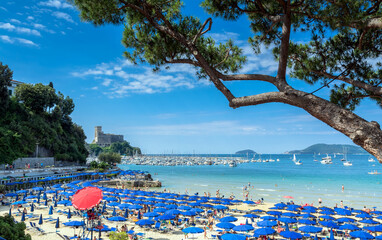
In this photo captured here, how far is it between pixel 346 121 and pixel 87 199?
25.9 ft

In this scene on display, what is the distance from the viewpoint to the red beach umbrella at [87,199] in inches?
334

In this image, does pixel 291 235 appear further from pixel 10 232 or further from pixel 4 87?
pixel 4 87

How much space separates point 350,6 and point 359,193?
4455 centimetres

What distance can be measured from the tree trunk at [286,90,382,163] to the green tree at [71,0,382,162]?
0.05 ft

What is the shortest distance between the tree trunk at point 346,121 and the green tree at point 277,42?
0.6 inches

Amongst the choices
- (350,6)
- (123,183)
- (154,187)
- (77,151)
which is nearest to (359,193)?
(154,187)

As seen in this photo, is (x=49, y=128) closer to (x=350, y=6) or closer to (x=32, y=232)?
(x=32, y=232)

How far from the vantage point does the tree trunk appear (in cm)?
363

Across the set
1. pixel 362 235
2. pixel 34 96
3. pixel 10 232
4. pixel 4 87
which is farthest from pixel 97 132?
pixel 10 232

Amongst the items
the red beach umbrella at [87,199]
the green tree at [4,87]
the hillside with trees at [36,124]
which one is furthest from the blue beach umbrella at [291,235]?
the green tree at [4,87]

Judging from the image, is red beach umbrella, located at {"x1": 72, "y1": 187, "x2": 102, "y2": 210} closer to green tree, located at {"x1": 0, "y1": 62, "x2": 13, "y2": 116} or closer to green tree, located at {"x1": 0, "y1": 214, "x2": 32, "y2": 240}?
green tree, located at {"x1": 0, "y1": 214, "x2": 32, "y2": 240}

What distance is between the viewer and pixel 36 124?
51219 millimetres

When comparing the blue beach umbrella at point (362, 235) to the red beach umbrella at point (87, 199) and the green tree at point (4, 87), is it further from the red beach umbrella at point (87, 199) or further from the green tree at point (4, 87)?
the green tree at point (4, 87)

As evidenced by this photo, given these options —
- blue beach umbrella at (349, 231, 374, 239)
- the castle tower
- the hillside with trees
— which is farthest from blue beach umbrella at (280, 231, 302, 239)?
the castle tower
